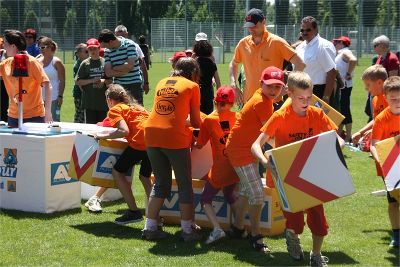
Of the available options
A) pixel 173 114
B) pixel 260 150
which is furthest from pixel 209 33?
pixel 260 150

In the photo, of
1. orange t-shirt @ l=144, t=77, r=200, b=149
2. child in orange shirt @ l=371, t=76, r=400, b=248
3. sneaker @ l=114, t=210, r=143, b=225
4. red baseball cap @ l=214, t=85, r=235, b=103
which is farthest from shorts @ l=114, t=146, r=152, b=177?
child in orange shirt @ l=371, t=76, r=400, b=248

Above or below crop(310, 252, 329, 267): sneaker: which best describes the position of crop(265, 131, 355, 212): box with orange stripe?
above

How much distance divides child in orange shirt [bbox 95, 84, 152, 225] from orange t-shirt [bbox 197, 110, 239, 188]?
2.48 ft

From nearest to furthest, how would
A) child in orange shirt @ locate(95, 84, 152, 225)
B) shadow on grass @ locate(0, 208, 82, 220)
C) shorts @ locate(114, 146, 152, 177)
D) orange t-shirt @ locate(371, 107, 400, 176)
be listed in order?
orange t-shirt @ locate(371, 107, 400, 176), child in orange shirt @ locate(95, 84, 152, 225), shorts @ locate(114, 146, 152, 177), shadow on grass @ locate(0, 208, 82, 220)

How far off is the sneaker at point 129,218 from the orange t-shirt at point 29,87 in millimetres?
1870

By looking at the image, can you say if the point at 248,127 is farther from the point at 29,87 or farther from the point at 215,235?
the point at 29,87

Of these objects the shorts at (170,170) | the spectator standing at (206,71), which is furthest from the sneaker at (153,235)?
the spectator standing at (206,71)

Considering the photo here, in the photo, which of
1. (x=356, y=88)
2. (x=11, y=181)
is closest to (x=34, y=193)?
(x=11, y=181)

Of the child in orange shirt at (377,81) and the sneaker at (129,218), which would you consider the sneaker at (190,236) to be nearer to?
the sneaker at (129,218)

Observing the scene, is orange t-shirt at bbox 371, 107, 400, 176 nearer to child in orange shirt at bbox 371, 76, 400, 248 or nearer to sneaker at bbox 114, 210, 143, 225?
child in orange shirt at bbox 371, 76, 400, 248

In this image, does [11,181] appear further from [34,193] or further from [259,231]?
[259,231]

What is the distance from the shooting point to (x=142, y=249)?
616 cm

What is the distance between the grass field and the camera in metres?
5.81

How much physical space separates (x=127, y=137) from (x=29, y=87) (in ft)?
5.45
